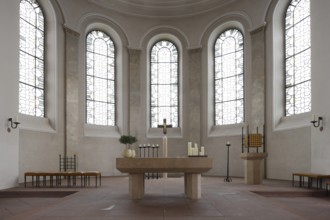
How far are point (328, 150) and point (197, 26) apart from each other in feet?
30.2

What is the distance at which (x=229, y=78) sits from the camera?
17.2m

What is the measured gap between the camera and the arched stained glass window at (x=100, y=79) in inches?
669

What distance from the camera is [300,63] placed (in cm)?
1386

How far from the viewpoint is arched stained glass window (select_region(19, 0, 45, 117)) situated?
13711 millimetres

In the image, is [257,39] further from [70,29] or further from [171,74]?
[70,29]

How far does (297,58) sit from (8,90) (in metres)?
9.66

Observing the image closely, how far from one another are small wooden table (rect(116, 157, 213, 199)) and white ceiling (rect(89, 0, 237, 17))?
10.7 meters

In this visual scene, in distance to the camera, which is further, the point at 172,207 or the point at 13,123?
the point at 13,123

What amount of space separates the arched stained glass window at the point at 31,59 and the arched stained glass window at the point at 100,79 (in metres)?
2.55

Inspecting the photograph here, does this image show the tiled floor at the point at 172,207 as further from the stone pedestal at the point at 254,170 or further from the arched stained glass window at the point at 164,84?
the arched stained glass window at the point at 164,84

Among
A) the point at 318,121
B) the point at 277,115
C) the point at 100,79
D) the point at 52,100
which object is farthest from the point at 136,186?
the point at 100,79

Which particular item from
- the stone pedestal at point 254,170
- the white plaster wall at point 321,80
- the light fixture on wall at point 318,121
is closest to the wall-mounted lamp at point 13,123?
the stone pedestal at point 254,170

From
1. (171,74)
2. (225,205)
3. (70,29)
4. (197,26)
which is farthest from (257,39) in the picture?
(225,205)

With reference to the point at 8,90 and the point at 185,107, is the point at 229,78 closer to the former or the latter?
the point at 185,107
